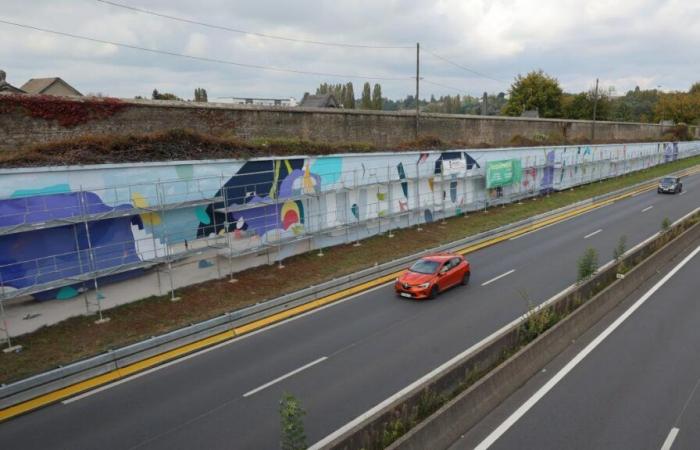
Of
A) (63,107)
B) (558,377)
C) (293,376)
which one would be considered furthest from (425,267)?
(63,107)

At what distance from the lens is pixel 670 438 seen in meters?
8.41

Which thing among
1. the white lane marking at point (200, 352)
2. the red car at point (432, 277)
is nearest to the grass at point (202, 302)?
the white lane marking at point (200, 352)

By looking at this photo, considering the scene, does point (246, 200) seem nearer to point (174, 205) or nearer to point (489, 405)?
point (174, 205)

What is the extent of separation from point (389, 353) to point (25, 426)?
25.5 ft

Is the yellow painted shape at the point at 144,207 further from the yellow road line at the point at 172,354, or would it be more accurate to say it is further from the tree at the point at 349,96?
the tree at the point at 349,96

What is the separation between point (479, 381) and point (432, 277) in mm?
7721

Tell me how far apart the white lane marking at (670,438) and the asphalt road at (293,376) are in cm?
457

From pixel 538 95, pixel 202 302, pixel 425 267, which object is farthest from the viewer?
pixel 538 95

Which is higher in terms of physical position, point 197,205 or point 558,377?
point 197,205

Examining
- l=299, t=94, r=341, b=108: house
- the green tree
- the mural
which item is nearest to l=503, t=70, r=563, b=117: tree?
l=299, t=94, r=341, b=108: house

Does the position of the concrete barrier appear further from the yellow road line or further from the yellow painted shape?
the yellow painted shape

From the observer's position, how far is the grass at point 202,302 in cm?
1262

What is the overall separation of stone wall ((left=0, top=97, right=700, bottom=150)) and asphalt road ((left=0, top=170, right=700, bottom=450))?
36.2 feet

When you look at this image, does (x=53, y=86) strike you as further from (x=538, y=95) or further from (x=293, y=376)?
(x=538, y=95)
